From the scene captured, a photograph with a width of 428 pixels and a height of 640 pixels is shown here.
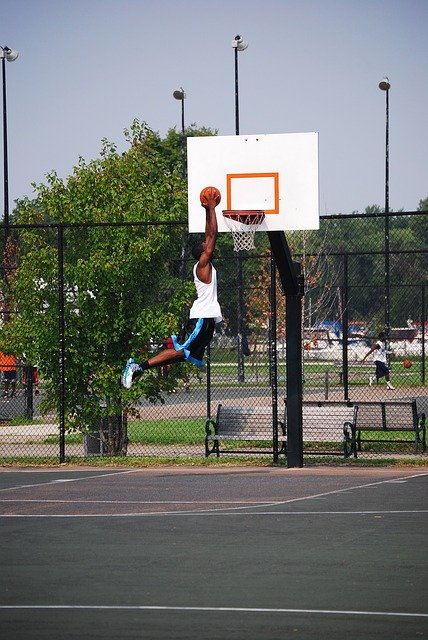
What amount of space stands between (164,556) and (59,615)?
84.6 inches

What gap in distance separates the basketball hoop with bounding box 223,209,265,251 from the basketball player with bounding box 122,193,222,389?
1.50 metres

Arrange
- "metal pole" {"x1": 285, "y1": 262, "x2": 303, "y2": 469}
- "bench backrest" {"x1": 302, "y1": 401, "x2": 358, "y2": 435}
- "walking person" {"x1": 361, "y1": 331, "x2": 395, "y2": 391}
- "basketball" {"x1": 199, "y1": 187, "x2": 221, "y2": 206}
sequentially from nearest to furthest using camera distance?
"basketball" {"x1": 199, "y1": 187, "x2": 221, "y2": 206} → "metal pole" {"x1": 285, "y1": 262, "x2": 303, "y2": 469} → "bench backrest" {"x1": 302, "y1": 401, "x2": 358, "y2": 435} → "walking person" {"x1": 361, "y1": 331, "x2": 395, "y2": 391}

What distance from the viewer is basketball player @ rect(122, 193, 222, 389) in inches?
551

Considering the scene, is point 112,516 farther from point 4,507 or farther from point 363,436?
point 363,436

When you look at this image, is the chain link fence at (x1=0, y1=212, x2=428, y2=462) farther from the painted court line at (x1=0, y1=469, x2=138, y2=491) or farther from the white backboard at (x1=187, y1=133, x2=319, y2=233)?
the painted court line at (x1=0, y1=469, x2=138, y2=491)

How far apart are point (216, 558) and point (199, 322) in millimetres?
5059

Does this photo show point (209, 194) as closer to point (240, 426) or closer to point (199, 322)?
point (199, 322)

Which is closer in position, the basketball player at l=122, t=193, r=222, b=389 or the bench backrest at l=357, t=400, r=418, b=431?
the basketball player at l=122, t=193, r=222, b=389

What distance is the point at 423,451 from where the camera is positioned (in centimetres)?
1875

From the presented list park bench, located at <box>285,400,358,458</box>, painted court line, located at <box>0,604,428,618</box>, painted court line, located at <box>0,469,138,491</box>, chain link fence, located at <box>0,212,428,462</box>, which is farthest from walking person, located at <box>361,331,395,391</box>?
painted court line, located at <box>0,604,428,618</box>

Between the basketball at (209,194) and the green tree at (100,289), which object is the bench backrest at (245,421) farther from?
the basketball at (209,194)

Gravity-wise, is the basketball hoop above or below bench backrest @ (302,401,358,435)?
above

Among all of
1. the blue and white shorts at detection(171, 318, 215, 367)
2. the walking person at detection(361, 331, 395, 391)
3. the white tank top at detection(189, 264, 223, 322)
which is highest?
the white tank top at detection(189, 264, 223, 322)

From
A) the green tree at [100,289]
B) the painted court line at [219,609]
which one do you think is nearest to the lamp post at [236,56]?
the green tree at [100,289]
